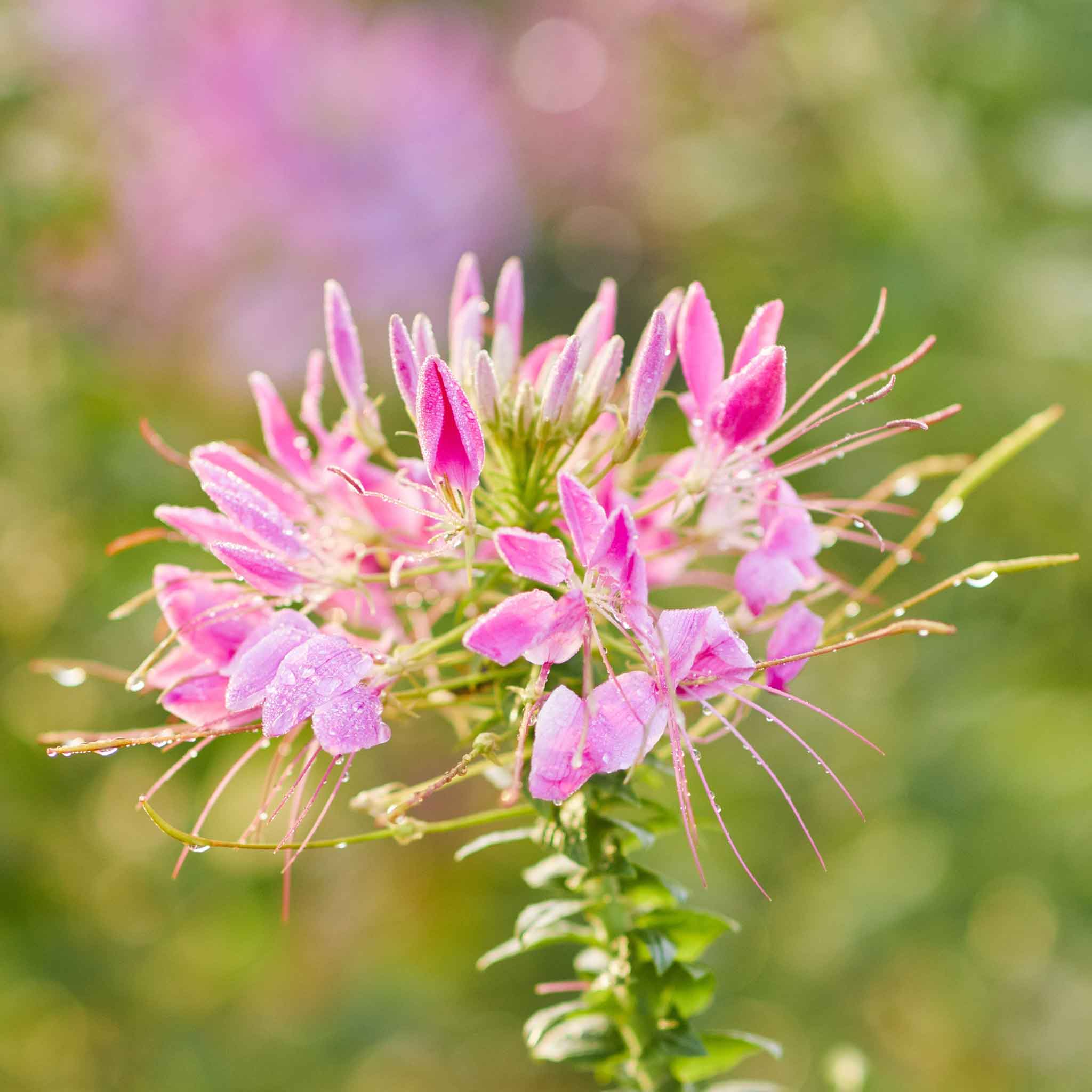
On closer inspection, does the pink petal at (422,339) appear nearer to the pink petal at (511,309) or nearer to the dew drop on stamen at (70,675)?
the pink petal at (511,309)

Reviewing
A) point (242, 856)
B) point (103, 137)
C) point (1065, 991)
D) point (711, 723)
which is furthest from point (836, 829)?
point (103, 137)

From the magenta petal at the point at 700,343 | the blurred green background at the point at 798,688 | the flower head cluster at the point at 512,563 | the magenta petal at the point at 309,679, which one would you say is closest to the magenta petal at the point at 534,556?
the flower head cluster at the point at 512,563

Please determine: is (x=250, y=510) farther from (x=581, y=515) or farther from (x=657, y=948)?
(x=657, y=948)

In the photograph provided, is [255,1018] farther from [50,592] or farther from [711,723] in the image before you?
[711,723]

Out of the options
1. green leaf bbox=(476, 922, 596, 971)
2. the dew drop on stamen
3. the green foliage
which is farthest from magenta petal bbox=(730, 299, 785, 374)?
the dew drop on stamen

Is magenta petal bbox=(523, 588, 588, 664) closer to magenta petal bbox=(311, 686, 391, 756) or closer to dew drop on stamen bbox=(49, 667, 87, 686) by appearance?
magenta petal bbox=(311, 686, 391, 756)

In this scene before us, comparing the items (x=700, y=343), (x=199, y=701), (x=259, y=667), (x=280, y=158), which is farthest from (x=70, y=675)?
(x=280, y=158)
